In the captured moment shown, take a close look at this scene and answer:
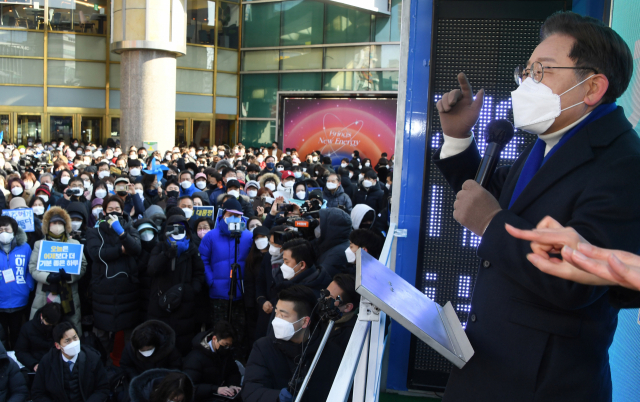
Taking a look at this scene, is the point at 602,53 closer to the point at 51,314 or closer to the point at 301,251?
the point at 301,251

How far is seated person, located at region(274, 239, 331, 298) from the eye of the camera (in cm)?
468

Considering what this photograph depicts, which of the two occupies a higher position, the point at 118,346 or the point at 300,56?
the point at 300,56

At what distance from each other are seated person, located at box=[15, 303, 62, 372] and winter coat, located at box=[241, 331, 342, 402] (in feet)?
9.13

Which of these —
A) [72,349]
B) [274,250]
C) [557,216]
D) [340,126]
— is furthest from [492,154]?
[340,126]

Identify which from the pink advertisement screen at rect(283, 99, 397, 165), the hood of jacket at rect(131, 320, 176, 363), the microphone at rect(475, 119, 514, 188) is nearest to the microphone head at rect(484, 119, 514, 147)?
the microphone at rect(475, 119, 514, 188)

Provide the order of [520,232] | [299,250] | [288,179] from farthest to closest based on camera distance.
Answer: [288,179]
[299,250]
[520,232]

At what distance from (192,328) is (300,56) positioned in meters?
19.3

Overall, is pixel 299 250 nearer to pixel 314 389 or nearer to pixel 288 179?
pixel 314 389

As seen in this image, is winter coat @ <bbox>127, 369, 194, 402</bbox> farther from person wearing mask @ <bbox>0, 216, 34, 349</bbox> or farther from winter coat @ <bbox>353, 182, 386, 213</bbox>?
winter coat @ <bbox>353, 182, 386, 213</bbox>

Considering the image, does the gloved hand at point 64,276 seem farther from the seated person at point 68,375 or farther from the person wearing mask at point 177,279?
the seated person at point 68,375

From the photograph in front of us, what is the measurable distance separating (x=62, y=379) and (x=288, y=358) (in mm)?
2348

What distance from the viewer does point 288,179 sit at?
9414 mm

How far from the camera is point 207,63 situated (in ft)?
80.8

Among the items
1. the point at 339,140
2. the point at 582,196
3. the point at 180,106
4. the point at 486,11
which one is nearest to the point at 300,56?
the point at 339,140
